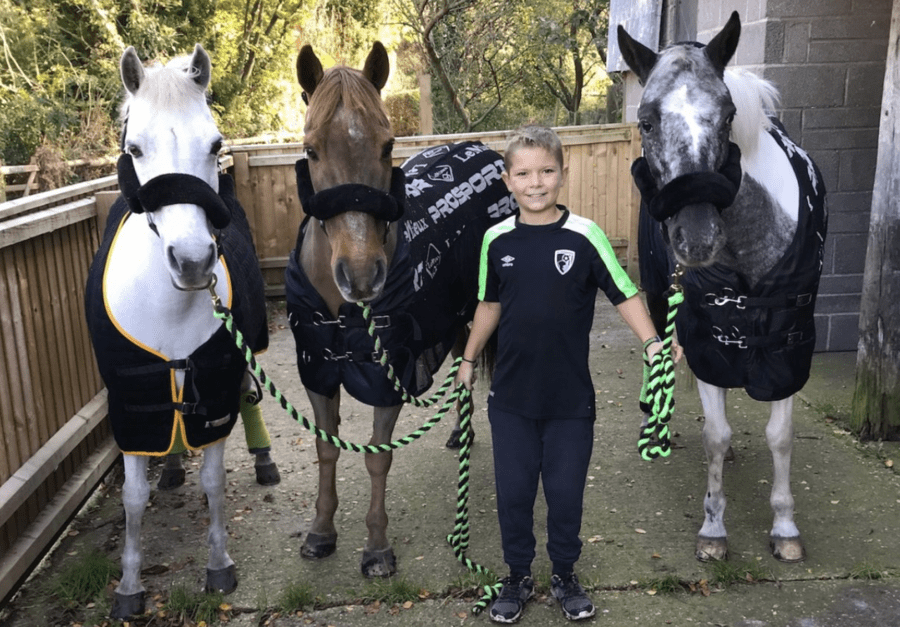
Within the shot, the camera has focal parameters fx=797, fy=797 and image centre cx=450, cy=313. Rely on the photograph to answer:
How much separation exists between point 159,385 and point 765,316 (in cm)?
228

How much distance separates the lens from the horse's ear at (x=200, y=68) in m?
2.71

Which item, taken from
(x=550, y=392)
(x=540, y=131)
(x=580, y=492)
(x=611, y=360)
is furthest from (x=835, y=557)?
(x=611, y=360)

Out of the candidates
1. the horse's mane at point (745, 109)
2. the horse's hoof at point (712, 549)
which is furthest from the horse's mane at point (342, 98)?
the horse's hoof at point (712, 549)

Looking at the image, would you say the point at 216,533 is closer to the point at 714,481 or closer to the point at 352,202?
the point at 352,202

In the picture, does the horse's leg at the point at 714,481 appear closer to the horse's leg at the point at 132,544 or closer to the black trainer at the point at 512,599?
the black trainer at the point at 512,599

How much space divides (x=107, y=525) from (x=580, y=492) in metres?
2.26

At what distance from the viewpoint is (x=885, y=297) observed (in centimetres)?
430

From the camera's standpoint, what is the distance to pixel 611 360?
5.99 m

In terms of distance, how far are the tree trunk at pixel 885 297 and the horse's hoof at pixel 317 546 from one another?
9.58 feet

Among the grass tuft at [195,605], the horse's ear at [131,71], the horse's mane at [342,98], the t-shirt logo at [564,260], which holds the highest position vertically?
the horse's ear at [131,71]

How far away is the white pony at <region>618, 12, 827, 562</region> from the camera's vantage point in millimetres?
2660

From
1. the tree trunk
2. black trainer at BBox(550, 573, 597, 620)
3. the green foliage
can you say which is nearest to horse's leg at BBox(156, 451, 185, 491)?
the green foliage

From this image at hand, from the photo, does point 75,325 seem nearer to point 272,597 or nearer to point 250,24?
point 272,597

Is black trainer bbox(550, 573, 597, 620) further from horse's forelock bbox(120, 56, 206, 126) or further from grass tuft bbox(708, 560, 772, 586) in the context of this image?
horse's forelock bbox(120, 56, 206, 126)
